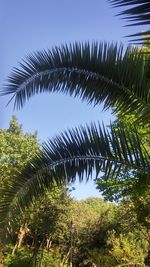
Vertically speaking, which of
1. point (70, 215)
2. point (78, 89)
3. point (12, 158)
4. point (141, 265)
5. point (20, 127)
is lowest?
point (141, 265)

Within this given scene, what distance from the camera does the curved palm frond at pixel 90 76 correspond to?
14.5 ft

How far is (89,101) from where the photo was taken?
482 cm

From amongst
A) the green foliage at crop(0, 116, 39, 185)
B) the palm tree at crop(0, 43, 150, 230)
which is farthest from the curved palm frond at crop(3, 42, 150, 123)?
the green foliage at crop(0, 116, 39, 185)

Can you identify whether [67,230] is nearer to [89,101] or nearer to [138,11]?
[89,101]

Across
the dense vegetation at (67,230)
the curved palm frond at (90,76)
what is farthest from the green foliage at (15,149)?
the curved palm frond at (90,76)

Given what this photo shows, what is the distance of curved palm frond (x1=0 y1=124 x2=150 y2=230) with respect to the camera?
447 cm

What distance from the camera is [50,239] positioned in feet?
91.2

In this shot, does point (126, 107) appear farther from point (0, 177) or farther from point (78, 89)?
point (0, 177)

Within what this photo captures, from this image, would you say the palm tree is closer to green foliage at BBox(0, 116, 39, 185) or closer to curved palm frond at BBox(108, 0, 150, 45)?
curved palm frond at BBox(108, 0, 150, 45)

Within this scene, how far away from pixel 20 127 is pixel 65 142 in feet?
62.6

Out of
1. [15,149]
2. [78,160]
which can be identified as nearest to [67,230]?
[15,149]

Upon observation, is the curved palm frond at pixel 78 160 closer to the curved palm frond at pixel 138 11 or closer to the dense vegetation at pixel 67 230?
the curved palm frond at pixel 138 11

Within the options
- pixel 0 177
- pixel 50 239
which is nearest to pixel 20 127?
pixel 0 177

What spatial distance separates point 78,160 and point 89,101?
849 mm
